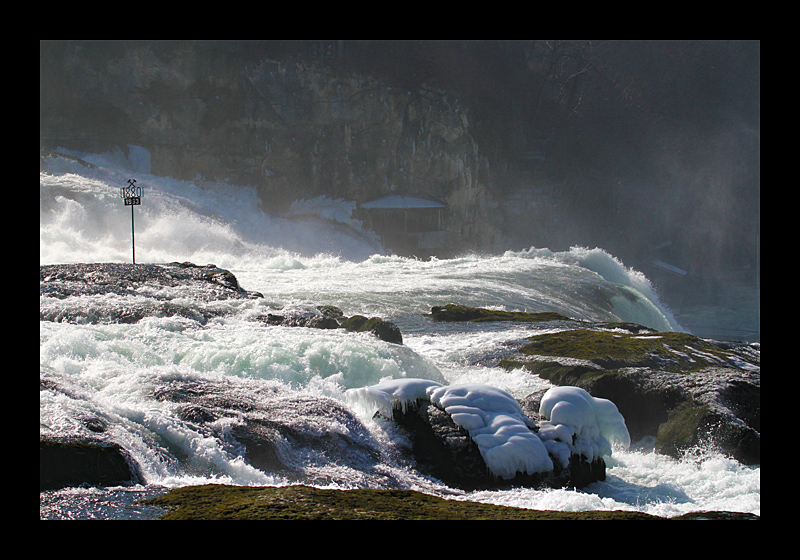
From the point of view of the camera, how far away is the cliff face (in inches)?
1891

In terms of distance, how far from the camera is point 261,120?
49.7 m

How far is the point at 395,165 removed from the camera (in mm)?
51125

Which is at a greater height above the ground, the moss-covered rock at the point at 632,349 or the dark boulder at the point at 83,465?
the moss-covered rock at the point at 632,349

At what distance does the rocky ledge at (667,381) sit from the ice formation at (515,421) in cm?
78

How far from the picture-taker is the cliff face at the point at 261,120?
1891 inches

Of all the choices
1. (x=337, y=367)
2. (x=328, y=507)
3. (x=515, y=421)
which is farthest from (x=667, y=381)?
(x=328, y=507)

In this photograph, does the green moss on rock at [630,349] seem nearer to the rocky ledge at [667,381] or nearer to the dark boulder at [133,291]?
the rocky ledge at [667,381]

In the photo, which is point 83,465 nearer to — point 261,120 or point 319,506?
point 319,506

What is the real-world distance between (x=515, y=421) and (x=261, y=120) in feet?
145

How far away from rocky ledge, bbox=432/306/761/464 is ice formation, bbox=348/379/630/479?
78 cm

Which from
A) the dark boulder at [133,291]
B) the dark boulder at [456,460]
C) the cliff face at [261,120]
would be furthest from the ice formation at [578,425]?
the cliff face at [261,120]

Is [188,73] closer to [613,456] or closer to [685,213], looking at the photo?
[685,213]

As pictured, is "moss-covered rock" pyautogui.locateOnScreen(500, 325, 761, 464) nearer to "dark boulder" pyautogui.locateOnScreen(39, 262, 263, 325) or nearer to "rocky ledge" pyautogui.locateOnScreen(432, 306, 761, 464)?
"rocky ledge" pyautogui.locateOnScreen(432, 306, 761, 464)
